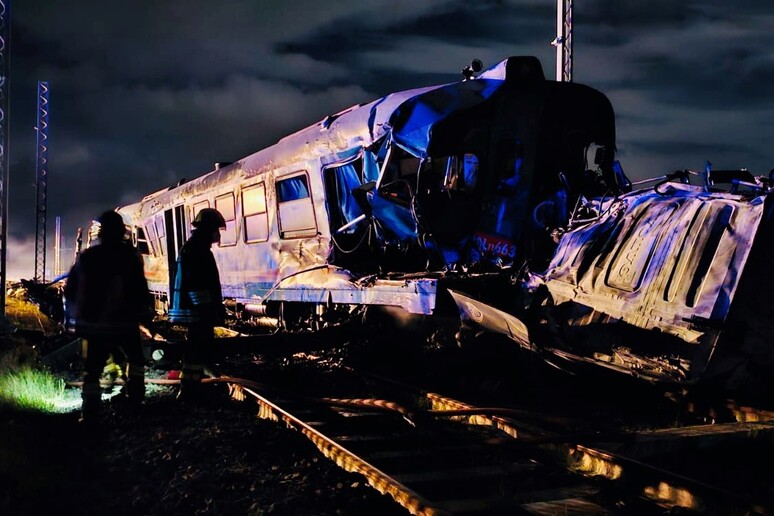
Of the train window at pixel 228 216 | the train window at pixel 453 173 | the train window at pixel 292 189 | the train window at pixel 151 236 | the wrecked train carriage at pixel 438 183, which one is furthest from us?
the train window at pixel 151 236

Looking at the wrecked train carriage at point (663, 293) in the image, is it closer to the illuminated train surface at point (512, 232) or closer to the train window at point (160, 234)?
the illuminated train surface at point (512, 232)

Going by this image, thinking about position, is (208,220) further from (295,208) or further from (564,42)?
(564,42)

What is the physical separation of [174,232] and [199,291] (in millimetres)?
9118

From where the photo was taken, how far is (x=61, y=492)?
4160 mm

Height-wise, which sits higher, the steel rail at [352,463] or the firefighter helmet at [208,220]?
the firefighter helmet at [208,220]

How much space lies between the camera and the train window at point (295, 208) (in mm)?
8984

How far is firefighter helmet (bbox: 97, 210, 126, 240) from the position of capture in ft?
18.5

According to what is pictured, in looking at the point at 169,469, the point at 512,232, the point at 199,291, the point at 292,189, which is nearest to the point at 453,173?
the point at 512,232

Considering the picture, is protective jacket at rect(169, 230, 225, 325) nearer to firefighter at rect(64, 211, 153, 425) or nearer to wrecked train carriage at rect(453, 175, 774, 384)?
firefighter at rect(64, 211, 153, 425)

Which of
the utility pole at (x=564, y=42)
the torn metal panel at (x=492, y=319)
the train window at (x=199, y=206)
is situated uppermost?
the utility pole at (x=564, y=42)

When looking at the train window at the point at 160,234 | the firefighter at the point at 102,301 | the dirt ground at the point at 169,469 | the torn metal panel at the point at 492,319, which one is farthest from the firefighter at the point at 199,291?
the train window at the point at 160,234

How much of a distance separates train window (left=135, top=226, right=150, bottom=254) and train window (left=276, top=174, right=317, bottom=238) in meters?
9.10

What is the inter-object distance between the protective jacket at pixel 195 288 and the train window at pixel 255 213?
378 centimetres

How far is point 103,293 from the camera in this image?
18.9ft
